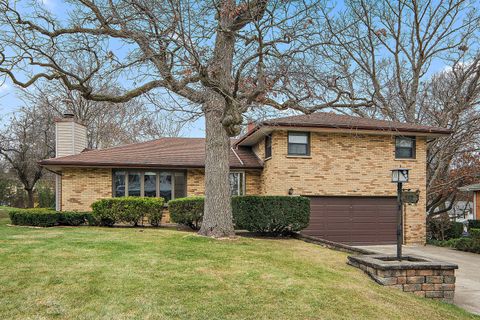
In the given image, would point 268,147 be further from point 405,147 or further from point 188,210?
point 405,147

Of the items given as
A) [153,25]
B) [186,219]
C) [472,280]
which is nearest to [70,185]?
[186,219]

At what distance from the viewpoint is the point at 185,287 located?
20.7ft

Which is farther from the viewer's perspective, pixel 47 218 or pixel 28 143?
pixel 28 143

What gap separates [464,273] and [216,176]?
6907 millimetres

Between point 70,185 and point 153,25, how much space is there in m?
9.39

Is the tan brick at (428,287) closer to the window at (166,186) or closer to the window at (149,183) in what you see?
the window at (149,183)

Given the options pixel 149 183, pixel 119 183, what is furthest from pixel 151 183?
pixel 119 183

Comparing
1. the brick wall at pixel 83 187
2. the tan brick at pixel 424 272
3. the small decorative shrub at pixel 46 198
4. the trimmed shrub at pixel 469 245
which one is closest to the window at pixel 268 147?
the brick wall at pixel 83 187

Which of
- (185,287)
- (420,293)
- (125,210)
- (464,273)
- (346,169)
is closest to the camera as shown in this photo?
(185,287)

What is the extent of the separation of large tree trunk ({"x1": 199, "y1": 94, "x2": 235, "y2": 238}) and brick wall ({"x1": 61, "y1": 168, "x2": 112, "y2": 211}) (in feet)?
23.6

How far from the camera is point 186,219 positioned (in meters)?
14.5

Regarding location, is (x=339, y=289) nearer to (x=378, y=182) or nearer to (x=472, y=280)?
(x=472, y=280)

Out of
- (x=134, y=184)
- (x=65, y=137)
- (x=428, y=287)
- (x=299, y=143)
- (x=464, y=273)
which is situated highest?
(x=65, y=137)

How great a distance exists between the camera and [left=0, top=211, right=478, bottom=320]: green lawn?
5.52m
